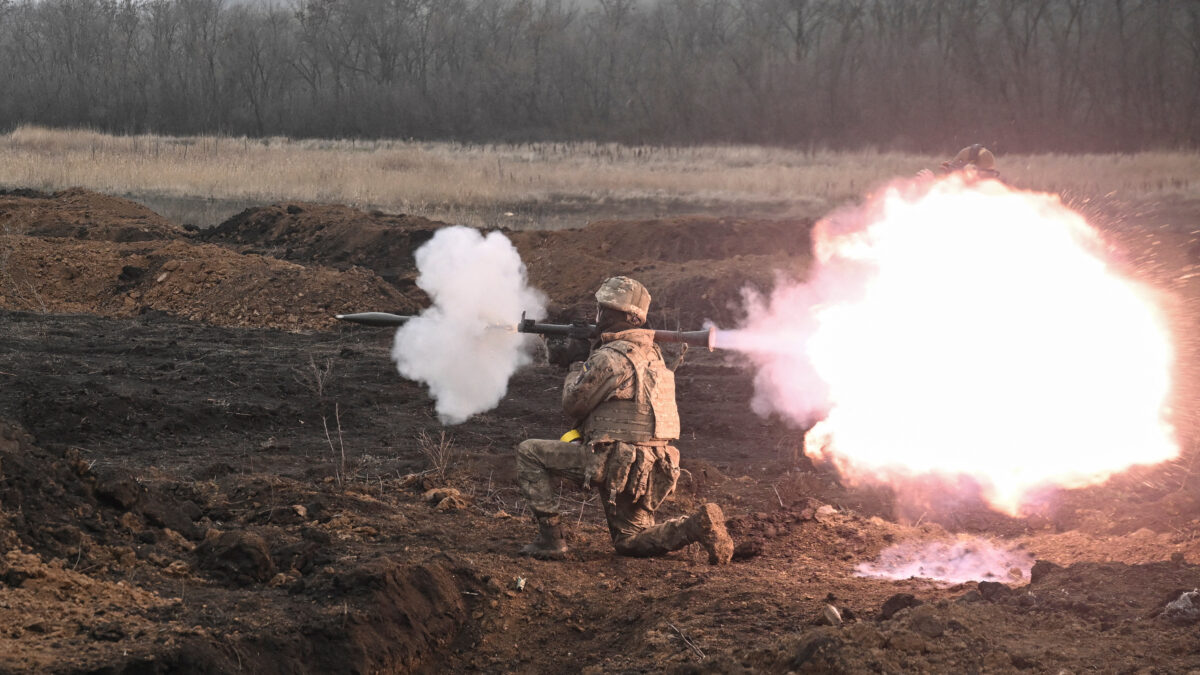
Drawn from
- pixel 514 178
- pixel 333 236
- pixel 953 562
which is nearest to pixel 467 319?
pixel 953 562

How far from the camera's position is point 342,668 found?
5.38 m

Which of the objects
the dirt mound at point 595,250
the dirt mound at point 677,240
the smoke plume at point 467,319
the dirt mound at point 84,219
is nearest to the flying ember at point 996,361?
the smoke plume at point 467,319

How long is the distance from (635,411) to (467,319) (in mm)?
2045

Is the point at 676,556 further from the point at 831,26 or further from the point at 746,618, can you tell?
the point at 831,26

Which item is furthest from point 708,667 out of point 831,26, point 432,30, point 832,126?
point 432,30

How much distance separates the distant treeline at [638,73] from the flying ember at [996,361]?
33951 millimetres

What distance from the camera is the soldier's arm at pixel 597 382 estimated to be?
6.87 m

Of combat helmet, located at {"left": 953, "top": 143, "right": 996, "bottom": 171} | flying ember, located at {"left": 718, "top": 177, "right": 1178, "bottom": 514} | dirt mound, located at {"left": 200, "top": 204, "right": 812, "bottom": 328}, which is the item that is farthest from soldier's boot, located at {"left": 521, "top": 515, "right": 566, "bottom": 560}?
dirt mound, located at {"left": 200, "top": 204, "right": 812, "bottom": 328}

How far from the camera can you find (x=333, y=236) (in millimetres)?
23469

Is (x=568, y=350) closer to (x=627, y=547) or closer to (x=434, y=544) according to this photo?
(x=627, y=547)

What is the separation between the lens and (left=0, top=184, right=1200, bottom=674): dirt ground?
5.11 m

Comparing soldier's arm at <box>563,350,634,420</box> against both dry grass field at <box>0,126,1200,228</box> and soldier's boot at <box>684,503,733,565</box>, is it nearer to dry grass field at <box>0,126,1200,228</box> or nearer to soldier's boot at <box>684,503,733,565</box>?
soldier's boot at <box>684,503,733,565</box>

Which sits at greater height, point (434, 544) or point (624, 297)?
point (624, 297)

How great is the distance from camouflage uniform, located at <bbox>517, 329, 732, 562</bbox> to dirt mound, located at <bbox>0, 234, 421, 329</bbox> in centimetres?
1033
